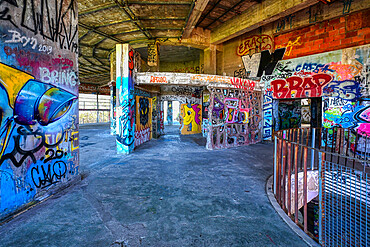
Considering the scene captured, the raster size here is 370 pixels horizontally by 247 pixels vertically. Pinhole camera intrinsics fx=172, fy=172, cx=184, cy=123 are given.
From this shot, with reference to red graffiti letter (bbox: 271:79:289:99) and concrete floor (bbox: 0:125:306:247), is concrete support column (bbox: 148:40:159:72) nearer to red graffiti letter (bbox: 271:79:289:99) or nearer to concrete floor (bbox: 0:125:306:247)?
red graffiti letter (bbox: 271:79:289:99)

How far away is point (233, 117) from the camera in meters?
Answer: 9.90

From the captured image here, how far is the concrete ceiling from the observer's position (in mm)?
8750

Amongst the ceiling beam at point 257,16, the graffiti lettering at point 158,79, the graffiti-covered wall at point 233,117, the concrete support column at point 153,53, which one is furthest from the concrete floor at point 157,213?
the concrete support column at point 153,53

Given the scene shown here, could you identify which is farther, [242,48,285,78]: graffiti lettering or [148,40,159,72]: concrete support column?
[148,40,159,72]: concrete support column

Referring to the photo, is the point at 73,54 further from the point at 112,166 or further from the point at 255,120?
the point at 255,120

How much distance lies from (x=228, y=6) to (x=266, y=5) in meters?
2.06

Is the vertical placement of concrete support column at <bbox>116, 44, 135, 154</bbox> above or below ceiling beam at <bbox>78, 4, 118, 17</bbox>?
below

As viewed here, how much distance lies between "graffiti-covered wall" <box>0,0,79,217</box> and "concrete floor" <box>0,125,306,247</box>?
606 mm

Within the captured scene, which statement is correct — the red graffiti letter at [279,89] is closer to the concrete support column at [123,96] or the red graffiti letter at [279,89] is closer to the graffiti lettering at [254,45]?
the graffiti lettering at [254,45]

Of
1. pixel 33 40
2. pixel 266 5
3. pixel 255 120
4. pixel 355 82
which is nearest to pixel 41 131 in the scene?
pixel 33 40

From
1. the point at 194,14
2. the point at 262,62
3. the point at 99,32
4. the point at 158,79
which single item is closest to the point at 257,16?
the point at 262,62

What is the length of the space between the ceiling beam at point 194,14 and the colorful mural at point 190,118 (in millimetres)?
5562

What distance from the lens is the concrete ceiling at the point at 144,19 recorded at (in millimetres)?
8750

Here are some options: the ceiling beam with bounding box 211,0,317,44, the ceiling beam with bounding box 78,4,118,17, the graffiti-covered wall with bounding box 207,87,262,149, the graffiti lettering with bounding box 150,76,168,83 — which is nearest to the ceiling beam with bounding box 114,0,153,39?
the ceiling beam with bounding box 78,4,118,17
